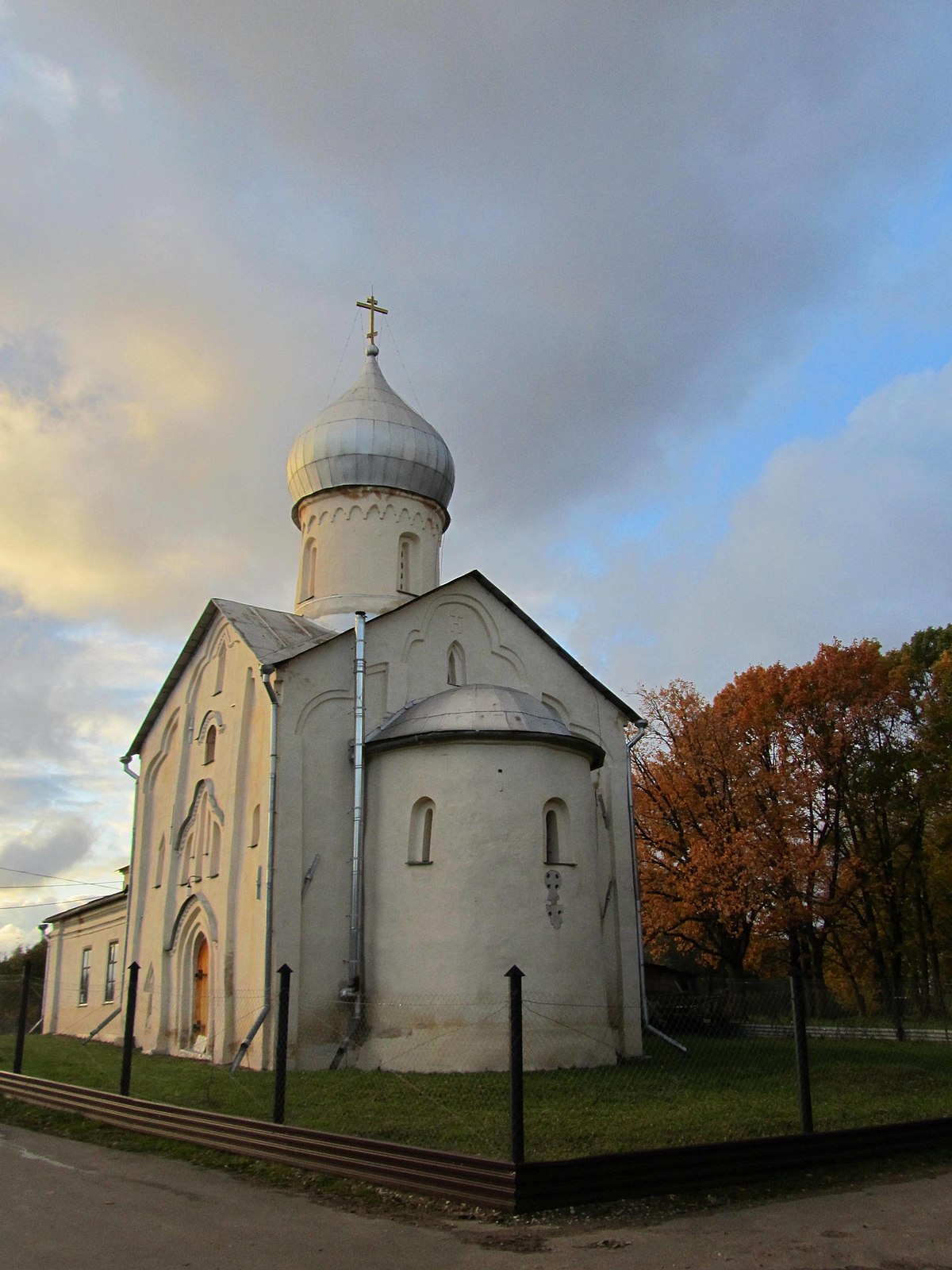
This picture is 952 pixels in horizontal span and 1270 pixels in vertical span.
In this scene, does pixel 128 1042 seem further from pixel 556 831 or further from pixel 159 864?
pixel 159 864

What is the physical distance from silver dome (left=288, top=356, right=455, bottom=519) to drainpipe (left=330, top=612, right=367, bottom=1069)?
5321mm

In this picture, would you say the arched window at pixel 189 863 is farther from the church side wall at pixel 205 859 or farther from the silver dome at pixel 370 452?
the silver dome at pixel 370 452

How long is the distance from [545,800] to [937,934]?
1897 centimetres

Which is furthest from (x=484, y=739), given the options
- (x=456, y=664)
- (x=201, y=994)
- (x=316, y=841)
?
(x=201, y=994)

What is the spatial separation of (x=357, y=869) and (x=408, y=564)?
760 cm

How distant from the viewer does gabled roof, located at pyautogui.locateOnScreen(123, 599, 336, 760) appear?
17.8m

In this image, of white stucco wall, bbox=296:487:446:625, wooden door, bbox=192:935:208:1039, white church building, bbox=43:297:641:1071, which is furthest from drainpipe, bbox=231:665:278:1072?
white stucco wall, bbox=296:487:446:625

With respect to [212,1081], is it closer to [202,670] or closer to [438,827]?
[438,827]

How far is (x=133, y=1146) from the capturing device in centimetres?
986

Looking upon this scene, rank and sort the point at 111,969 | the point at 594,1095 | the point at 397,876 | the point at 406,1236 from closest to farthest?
1. the point at 406,1236
2. the point at 594,1095
3. the point at 397,876
4. the point at 111,969

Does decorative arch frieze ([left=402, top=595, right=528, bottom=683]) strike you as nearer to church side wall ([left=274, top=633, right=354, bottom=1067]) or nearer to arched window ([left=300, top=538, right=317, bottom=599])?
church side wall ([left=274, top=633, right=354, bottom=1067])

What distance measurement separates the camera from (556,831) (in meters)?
16.1

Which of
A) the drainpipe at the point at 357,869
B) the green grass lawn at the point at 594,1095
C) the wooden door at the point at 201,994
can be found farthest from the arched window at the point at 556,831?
the wooden door at the point at 201,994

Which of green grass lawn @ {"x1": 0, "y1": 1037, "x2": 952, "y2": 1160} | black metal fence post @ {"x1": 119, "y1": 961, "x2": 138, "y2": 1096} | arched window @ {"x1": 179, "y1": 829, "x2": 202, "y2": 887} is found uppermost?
arched window @ {"x1": 179, "y1": 829, "x2": 202, "y2": 887}
